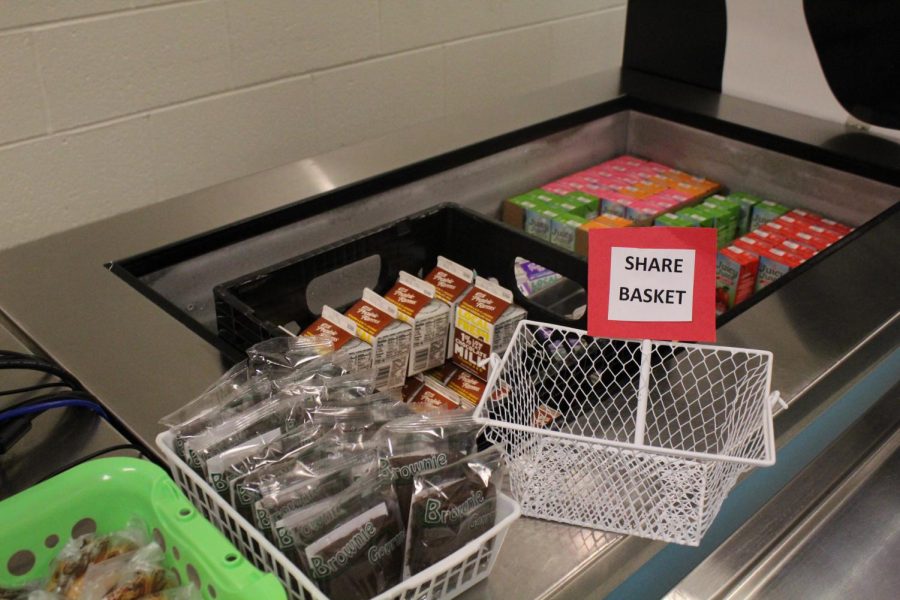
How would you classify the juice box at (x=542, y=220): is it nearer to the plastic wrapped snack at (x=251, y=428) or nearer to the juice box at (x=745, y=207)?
the juice box at (x=745, y=207)

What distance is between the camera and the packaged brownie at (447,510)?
2.34 ft

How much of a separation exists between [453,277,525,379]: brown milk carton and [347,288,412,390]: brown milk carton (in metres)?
0.08

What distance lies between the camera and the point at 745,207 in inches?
68.2

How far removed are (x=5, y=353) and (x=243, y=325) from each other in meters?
0.27

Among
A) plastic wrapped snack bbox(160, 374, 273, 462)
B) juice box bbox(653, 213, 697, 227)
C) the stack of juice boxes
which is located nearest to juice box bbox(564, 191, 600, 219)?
the stack of juice boxes

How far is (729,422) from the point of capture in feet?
3.16

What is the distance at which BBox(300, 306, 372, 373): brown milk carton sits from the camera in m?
1.08

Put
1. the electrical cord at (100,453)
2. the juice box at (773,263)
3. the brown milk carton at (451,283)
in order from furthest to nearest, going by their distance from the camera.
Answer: the juice box at (773,263) < the brown milk carton at (451,283) < the electrical cord at (100,453)

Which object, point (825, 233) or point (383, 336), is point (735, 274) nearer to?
point (825, 233)

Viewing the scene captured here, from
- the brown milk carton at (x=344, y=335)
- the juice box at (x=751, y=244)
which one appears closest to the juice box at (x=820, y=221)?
the juice box at (x=751, y=244)

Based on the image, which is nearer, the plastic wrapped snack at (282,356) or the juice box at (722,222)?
the plastic wrapped snack at (282,356)

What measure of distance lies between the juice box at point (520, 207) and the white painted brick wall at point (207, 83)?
112 cm

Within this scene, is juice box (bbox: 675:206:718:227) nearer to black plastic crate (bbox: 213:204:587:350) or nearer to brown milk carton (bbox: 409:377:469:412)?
black plastic crate (bbox: 213:204:587:350)

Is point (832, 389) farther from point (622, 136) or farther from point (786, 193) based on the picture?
point (622, 136)
